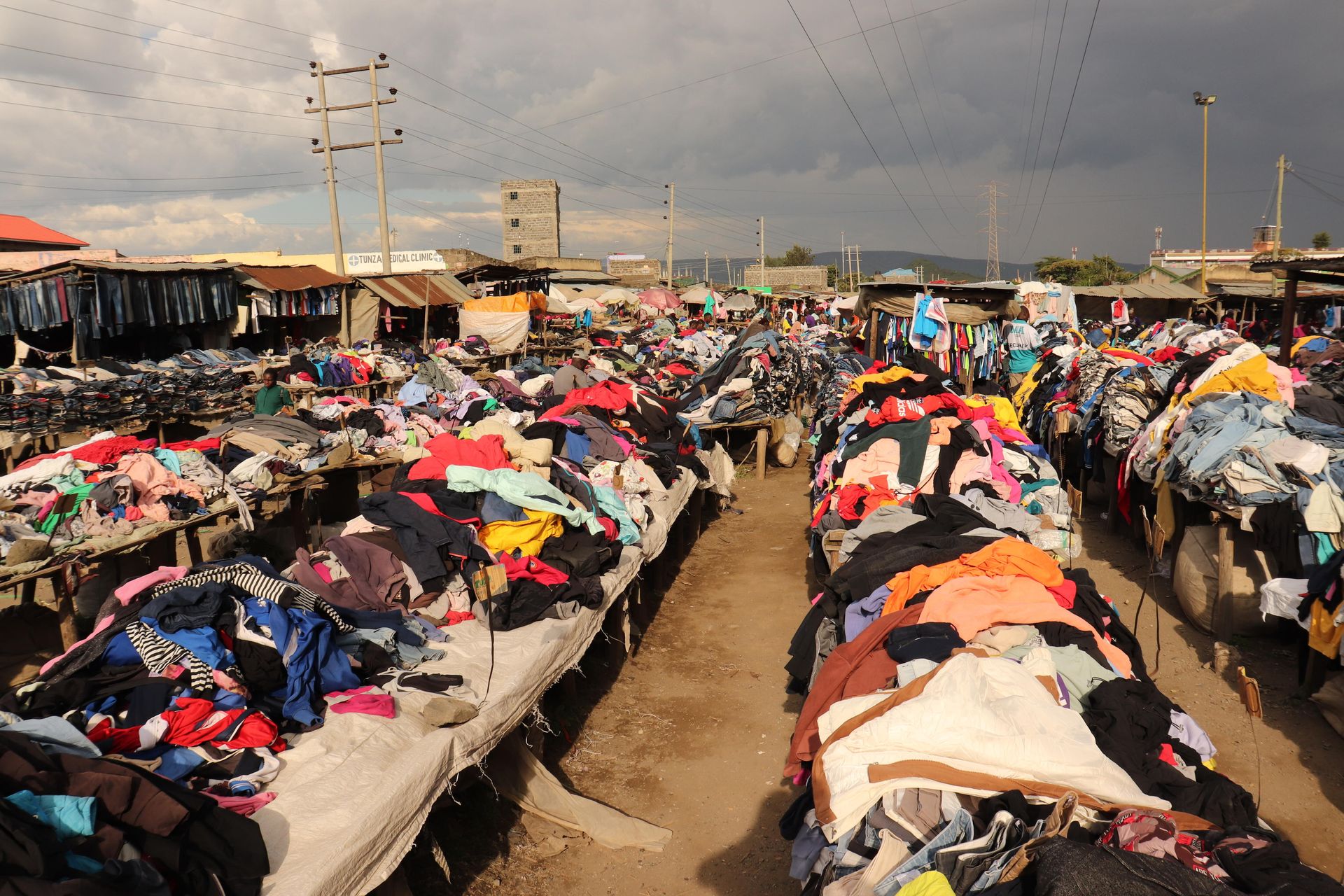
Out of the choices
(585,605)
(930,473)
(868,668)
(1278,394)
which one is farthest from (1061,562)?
(1278,394)

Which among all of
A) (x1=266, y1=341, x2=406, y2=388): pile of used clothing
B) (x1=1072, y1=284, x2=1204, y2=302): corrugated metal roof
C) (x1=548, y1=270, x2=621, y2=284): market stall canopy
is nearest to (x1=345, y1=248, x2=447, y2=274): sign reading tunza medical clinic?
(x1=548, y1=270, x2=621, y2=284): market stall canopy

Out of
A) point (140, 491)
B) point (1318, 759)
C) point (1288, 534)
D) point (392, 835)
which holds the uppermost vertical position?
point (140, 491)

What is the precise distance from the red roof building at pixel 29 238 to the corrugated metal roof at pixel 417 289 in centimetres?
1322

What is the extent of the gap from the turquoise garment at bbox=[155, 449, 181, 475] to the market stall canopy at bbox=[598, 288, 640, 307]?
23140mm

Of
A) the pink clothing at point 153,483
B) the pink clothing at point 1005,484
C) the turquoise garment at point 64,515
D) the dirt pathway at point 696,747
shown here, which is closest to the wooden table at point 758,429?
the dirt pathway at point 696,747

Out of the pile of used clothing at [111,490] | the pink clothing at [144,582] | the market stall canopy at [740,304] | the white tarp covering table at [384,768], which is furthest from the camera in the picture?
the market stall canopy at [740,304]

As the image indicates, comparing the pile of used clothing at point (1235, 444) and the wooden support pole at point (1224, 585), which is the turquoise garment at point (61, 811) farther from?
the wooden support pole at point (1224, 585)

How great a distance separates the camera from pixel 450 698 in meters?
4.54

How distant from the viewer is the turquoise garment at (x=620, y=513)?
7.65 meters

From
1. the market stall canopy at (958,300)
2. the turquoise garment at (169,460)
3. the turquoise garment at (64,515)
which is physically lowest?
the turquoise garment at (64,515)

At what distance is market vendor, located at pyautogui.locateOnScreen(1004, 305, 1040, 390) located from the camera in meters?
14.8

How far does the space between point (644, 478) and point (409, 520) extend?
3.44m

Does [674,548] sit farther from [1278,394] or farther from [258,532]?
[1278,394]

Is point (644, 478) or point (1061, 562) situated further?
point (644, 478)
